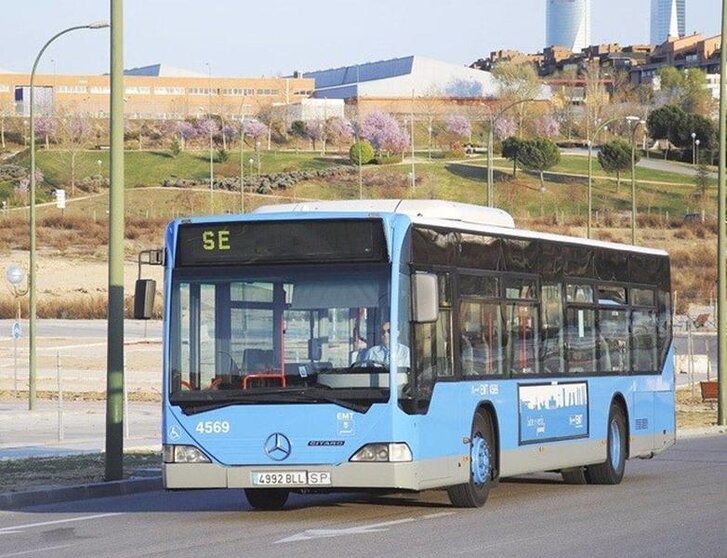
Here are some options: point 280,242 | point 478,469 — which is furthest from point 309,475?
point 478,469

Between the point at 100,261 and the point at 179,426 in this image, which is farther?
the point at 100,261

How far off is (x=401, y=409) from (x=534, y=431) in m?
3.39

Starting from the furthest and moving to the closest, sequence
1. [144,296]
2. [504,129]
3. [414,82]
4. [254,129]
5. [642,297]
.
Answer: [414,82] → [504,129] → [254,129] → [642,297] → [144,296]

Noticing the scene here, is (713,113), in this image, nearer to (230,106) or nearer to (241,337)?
(230,106)

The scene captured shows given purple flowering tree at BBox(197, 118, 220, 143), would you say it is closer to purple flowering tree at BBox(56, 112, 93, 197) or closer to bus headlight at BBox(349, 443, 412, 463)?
purple flowering tree at BBox(56, 112, 93, 197)

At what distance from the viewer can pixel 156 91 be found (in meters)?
177

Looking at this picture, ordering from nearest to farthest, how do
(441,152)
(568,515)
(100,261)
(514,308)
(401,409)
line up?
(401,409)
(568,515)
(514,308)
(100,261)
(441,152)

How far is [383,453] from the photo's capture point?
1611 centimetres

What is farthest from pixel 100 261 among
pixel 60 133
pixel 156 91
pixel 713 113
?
pixel 713 113

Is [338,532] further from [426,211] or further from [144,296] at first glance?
[426,211]

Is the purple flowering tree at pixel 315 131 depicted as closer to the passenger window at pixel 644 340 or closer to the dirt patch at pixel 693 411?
the dirt patch at pixel 693 411

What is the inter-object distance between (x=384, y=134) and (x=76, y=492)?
129 metres

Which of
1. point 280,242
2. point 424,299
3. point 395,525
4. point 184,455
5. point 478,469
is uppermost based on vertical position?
Answer: point 280,242

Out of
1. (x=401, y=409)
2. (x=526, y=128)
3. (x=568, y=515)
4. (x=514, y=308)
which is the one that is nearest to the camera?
(x=401, y=409)
